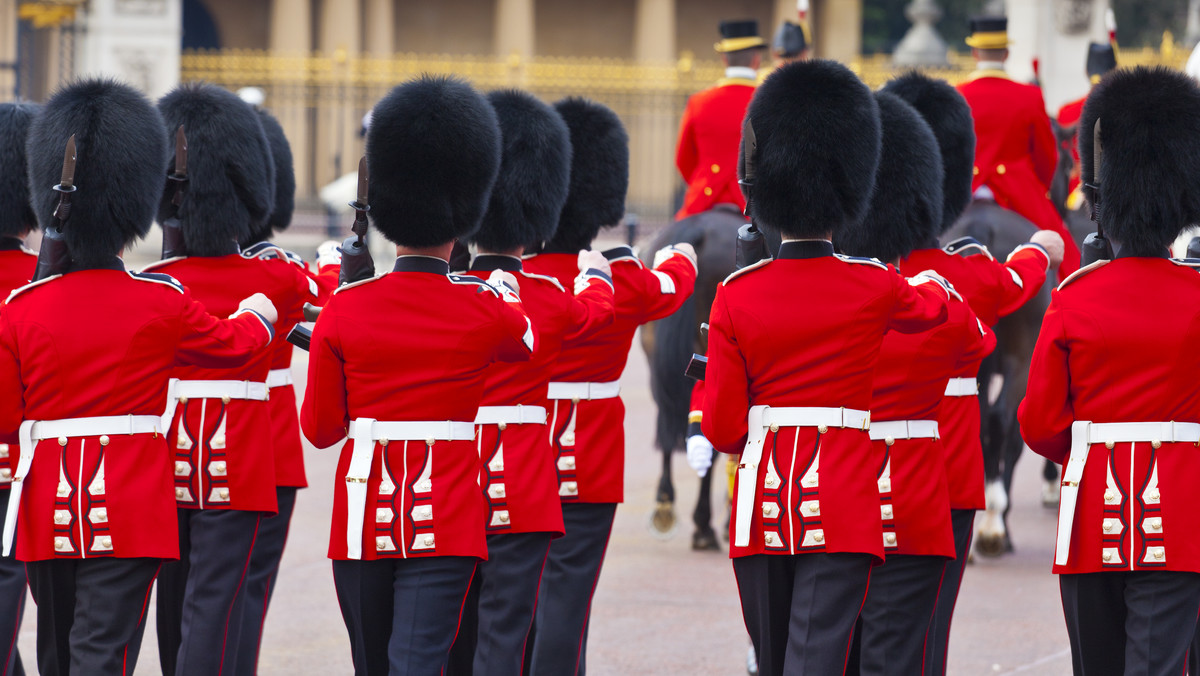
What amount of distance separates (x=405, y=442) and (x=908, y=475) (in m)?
1.25

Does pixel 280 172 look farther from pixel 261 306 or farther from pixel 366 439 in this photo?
pixel 366 439

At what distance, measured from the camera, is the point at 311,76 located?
72.3 feet

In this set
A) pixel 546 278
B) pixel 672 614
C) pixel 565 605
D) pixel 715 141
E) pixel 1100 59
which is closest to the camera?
pixel 546 278

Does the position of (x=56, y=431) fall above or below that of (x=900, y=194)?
below

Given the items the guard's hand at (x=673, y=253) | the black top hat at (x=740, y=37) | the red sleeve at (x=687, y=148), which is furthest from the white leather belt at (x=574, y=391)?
the black top hat at (x=740, y=37)

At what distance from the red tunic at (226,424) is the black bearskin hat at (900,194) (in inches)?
61.9

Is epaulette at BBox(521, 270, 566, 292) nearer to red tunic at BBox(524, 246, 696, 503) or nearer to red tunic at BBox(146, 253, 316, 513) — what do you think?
red tunic at BBox(524, 246, 696, 503)

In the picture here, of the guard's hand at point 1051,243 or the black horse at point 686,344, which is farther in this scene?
the black horse at point 686,344

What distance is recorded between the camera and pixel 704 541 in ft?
23.8

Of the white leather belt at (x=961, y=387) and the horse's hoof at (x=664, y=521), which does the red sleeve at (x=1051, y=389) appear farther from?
the horse's hoof at (x=664, y=521)

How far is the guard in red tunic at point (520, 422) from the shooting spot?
416 cm

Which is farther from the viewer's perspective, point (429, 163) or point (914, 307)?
point (429, 163)

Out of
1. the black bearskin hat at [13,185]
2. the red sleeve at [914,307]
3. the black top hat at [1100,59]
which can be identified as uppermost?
the black top hat at [1100,59]

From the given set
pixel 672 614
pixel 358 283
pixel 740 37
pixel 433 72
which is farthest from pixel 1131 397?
pixel 433 72
